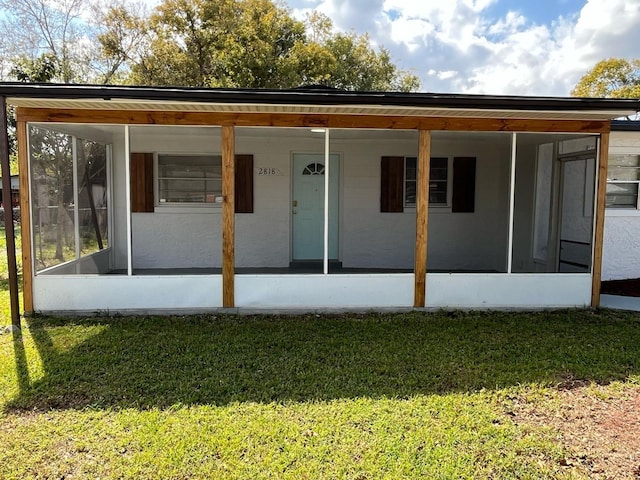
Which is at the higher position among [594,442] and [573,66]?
[573,66]

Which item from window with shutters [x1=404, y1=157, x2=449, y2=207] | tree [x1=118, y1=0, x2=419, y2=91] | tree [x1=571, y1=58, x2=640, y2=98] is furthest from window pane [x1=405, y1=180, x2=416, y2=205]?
tree [x1=571, y1=58, x2=640, y2=98]

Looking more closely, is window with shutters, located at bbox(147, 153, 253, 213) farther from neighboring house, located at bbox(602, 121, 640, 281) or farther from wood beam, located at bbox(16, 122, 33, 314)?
neighboring house, located at bbox(602, 121, 640, 281)

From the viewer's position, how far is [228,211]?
18.7 ft

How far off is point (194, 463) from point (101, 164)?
6419 millimetres

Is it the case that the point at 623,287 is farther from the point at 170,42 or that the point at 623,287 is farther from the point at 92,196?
the point at 170,42

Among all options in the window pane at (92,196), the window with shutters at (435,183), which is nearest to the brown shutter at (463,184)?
the window with shutters at (435,183)

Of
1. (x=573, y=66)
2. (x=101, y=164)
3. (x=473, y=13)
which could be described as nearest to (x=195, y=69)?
(x=101, y=164)

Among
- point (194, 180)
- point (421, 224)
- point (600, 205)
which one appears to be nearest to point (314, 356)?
point (421, 224)

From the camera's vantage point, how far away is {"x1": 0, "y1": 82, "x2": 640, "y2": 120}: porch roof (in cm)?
488

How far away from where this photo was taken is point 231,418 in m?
3.23

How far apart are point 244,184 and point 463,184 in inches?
159

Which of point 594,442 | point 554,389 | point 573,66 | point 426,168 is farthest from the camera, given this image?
point 573,66

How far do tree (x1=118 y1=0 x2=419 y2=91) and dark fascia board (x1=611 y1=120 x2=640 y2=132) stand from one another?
1430 cm

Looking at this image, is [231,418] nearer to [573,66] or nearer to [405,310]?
[405,310]
